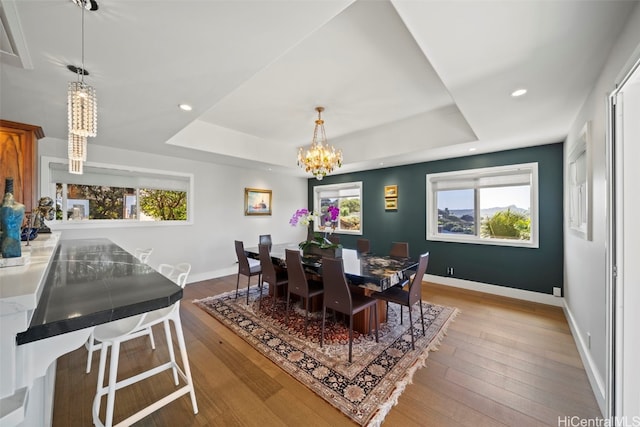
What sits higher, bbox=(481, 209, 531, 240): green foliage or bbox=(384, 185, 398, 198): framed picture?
bbox=(384, 185, 398, 198): framed picture

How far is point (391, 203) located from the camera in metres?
5.29

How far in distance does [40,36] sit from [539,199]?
18.1ft

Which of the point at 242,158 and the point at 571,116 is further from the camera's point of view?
the point at 242,158

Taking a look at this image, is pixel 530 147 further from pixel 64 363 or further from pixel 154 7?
pixel 64 363

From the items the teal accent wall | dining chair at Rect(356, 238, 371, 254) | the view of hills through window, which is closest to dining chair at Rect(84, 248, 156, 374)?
dining chair at Rect(356, 238, 371, 254)

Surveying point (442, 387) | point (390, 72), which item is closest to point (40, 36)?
point (390, 72)

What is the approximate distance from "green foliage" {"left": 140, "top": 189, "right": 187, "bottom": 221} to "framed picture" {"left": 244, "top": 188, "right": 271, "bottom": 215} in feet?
4.16

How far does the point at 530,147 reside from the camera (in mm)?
3730

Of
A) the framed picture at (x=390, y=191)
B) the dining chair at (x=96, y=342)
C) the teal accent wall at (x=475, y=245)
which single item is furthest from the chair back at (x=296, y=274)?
the framed picture at (x=390, y=191)

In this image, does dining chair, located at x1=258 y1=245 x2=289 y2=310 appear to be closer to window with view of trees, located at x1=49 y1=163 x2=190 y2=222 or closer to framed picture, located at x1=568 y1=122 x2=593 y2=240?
window with view of trees, located at x1=49 y1=163 x2=190 y2=222

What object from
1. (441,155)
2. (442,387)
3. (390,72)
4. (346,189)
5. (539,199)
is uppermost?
(390,72)

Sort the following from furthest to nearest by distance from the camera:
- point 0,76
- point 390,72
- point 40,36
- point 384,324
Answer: point 384,324 → point 390,72 → point 0,76 → point 40,36

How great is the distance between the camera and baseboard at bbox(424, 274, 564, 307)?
3.57 m

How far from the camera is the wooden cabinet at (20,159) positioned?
2688 millimetres
